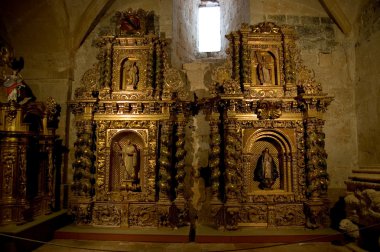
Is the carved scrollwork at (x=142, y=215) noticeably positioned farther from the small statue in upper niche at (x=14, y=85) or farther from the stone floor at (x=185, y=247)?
the small statue in upper niche at (x=14, y=85)

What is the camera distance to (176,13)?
7883mm

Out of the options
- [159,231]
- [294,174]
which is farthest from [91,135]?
[294,174]

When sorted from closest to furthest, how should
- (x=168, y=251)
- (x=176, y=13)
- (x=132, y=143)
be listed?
(x=168, y=251)
(x=132, y=143)
(x=176, y=13)

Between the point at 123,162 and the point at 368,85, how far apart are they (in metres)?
5.81

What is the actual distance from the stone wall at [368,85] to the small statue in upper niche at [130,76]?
5.27m

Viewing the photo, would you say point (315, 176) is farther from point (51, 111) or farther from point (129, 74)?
point (51, 111)

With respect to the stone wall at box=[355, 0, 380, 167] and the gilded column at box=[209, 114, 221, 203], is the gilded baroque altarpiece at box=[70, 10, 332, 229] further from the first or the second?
the stone wall at box=[355, 0, 380, 167]

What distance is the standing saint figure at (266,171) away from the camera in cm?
646

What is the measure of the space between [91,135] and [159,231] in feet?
8.36

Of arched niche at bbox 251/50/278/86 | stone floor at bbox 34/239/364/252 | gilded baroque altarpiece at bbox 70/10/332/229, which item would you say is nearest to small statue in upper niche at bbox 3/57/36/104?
gilded baroque altarpiece at bbox 70/10/332/229

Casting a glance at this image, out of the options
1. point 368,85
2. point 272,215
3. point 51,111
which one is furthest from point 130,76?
point 368,85

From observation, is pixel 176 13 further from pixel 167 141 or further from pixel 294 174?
pixel 294 174

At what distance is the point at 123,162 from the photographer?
22.1 ft

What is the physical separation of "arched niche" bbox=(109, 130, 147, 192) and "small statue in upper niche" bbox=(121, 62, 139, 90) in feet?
3.43
